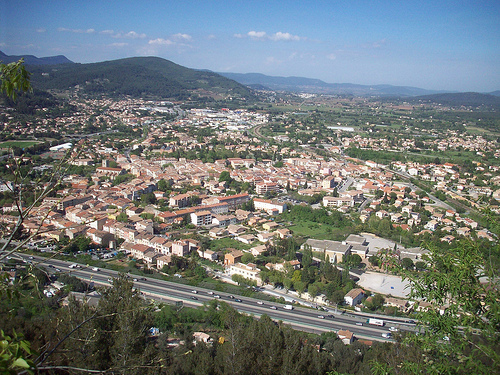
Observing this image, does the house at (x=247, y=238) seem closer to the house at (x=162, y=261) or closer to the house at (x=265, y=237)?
the house at (x=265, y=237)

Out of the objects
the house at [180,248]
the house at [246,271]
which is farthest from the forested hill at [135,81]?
the house at [246,271]

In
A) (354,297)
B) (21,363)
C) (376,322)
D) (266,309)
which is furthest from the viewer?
(354,297)

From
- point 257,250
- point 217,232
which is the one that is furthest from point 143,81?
point 257,250

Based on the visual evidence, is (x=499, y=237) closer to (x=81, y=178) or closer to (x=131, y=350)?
(x=131, y=350)

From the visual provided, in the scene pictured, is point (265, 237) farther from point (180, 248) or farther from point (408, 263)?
point (408, 263)

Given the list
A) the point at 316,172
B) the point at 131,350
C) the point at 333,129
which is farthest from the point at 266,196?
the point at 333,129

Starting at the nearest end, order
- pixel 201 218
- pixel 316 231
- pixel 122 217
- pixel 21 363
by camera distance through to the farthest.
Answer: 1. pixel 21 363
2. pixel 122 217
3. pixel 316 231
4. pixel 201 218

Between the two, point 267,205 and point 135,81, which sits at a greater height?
point 135,81

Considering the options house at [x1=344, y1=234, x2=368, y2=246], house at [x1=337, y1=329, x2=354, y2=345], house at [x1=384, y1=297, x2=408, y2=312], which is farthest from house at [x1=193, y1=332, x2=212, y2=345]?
house at [x1=344, y1=234, x2=368, y2=246]
